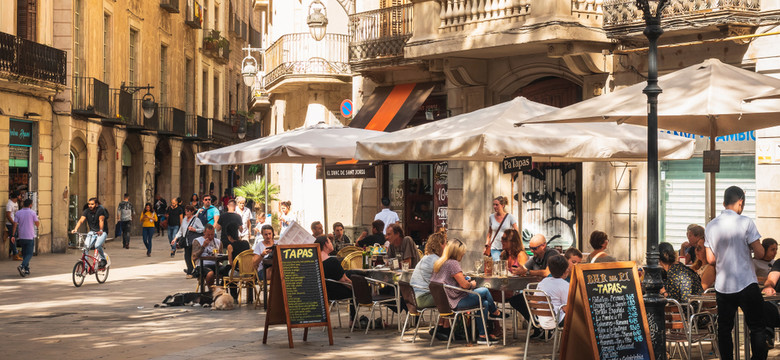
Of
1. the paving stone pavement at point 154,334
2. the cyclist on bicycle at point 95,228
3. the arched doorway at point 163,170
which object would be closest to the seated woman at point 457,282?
the paving stone pavement at point 154,334

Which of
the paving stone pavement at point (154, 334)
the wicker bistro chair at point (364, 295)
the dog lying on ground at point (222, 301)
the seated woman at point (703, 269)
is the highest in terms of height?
the seated woman at point (703, 269)

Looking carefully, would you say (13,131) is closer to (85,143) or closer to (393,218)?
(85,143)

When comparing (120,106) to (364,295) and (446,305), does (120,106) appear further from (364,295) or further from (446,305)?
(446,305)

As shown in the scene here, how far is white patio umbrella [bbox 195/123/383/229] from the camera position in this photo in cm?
1433

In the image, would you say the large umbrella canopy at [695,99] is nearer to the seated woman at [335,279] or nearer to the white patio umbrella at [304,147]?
the seated woman at [335,279]

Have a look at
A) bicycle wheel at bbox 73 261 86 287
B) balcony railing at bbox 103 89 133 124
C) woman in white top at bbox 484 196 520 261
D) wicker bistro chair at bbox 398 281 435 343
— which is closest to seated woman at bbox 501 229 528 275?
wicker bistro chair at bbox 398 281 435 343

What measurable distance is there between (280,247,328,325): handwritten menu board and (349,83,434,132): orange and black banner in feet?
33.8

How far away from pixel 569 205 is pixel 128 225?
55.4 feet

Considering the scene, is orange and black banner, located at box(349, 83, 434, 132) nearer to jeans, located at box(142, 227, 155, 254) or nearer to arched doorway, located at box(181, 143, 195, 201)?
jeans, located at box(142, 227, 155, 254)

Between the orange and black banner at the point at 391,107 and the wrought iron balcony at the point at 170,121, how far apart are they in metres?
16.5

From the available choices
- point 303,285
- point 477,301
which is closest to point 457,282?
point 477,301

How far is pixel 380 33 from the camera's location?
2197cm

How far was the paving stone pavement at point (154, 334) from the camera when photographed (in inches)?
400

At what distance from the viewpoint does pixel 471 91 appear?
19.7 metres
